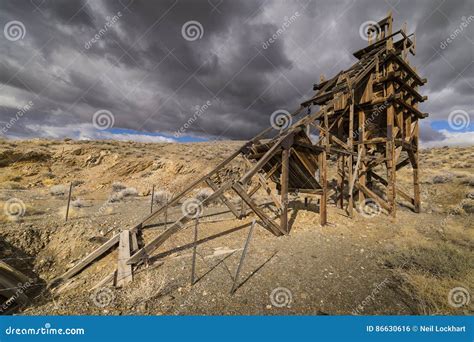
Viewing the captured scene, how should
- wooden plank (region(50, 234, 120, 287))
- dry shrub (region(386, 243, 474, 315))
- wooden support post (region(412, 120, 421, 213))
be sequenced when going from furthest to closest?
1. wooden support post (region(412, 120, 421, 213))
2. wooden plank (region(50, 234, 120, 287))
3. dry shrub (region(386, 243, 474, 315))

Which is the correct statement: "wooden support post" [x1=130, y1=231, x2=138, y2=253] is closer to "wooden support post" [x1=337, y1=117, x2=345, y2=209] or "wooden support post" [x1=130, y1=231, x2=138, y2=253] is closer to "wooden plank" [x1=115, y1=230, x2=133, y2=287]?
"wooden plank" [x1=115, y1=230, x2=133, y2=287]

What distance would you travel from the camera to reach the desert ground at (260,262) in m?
4.11

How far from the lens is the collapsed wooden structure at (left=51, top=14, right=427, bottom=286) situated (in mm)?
7656

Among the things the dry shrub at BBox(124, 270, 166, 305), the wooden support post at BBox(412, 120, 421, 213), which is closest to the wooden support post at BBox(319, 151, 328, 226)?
the dry shrub at BBox(124, 270, 166, 305)

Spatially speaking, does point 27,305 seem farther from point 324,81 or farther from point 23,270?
point 324,81

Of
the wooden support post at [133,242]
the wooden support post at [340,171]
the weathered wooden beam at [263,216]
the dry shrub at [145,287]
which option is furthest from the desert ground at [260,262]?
the wooden support post at [340,171]

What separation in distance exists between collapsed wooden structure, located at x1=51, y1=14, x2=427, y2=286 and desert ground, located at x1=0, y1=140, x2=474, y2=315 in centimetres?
90

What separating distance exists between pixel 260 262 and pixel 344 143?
759 cm

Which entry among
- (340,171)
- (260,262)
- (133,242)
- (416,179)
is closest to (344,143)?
(340,171)

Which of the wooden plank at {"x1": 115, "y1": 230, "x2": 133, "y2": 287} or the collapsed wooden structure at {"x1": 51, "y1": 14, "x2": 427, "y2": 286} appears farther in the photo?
the collapsed wooden structure at {"x1": 51, "y1": 14, "x2": 427, "y2": 286}

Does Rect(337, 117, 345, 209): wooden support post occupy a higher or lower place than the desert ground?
higher

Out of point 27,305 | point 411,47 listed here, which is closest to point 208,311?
point 27,305

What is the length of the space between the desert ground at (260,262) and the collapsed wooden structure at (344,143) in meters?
0.90

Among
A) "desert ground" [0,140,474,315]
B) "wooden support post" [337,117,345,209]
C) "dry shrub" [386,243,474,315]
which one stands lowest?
"dry shrub" [386,243,474,315]
